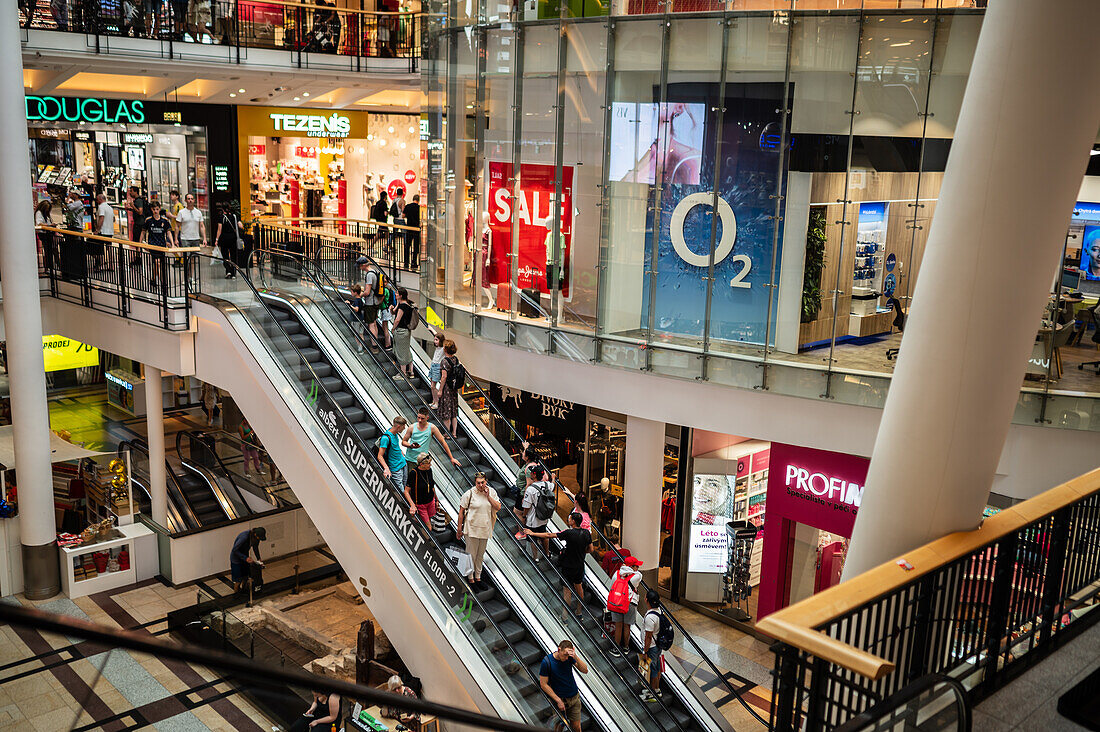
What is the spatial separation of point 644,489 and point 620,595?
3913 mm

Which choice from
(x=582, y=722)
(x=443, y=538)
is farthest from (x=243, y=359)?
(x=582, y=722)

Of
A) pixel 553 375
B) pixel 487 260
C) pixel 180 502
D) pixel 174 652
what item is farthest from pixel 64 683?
pixel 180 502

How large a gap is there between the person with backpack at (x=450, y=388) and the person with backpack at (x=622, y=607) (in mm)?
3178

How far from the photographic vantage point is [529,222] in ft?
49.7

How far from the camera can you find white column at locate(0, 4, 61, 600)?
13156mm

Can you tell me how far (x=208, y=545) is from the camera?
51.2 ft

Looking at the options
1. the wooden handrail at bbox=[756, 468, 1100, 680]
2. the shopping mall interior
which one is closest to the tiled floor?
the wooden handrail at bbox=[756, 468, 1100, 680]

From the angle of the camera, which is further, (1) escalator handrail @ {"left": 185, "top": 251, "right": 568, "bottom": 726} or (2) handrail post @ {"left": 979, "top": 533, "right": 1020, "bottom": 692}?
(1) escalator handrail @ {"left": 185, "top": 251, "right": 568, "bottom": 726}

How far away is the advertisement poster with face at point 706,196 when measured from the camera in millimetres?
12781

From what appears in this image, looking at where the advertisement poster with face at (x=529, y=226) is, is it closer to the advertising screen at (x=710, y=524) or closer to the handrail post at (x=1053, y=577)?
the advertising screen at (x=710, y=524)

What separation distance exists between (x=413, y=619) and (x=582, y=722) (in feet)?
7.79

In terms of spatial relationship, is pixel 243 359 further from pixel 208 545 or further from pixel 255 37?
pixel 255 37

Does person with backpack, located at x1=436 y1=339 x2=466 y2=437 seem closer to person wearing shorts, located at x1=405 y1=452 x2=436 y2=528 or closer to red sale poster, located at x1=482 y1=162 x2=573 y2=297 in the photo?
person wearing shorts, located at x1=405 y1=452 x2=436 y2=528

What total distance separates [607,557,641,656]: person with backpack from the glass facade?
134 inches
